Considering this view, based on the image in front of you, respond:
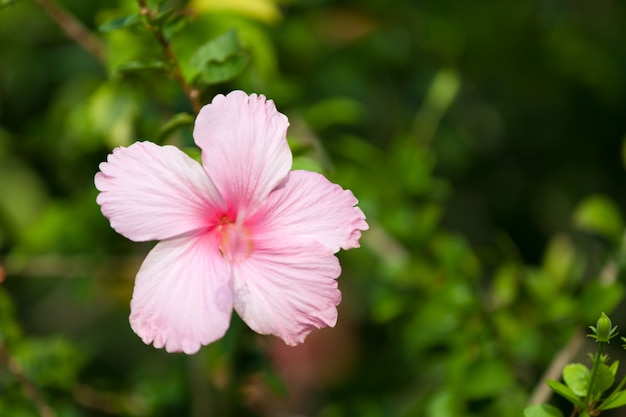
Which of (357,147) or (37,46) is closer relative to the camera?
(357,147)

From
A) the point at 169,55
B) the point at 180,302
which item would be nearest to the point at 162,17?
the point at 169,55

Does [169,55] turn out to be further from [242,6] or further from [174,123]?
[242,6]

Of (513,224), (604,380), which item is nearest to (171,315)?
(604,380)

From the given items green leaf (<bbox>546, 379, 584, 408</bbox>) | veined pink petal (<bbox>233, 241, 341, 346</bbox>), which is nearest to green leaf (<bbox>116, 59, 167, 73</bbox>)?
veined pink petal (<bbox>233, 241, 341, 346</bbox>)

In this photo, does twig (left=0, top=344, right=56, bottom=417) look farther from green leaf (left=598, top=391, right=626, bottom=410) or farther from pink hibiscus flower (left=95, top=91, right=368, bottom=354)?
green leaf (left=598, top=391, right=626, bottom=410)

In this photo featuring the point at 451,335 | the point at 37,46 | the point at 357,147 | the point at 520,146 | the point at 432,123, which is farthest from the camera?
the point at 520,146

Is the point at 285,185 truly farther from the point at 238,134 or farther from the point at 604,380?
the point at 604,380
